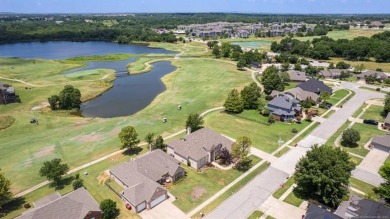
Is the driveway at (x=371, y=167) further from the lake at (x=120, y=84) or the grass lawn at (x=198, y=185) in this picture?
the lake at (x=120, y=84)

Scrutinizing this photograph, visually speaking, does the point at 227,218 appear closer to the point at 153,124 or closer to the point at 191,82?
the point at 153,124

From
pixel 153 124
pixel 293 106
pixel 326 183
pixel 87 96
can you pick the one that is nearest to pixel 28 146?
pixel 153 124

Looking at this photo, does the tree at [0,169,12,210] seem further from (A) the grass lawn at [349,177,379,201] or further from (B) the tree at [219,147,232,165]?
(A) the grass lawn at [349,177,379,201]

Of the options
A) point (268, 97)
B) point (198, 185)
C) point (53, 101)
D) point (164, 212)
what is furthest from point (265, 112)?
point (53, 101)

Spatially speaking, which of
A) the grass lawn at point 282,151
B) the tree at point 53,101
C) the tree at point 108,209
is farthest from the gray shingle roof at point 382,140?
the tree at point 53,101

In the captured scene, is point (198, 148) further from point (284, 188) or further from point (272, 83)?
point (272, 83)

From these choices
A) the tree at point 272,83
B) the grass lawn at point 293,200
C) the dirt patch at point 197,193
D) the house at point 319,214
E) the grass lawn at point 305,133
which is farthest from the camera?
the tree at point 272,83
